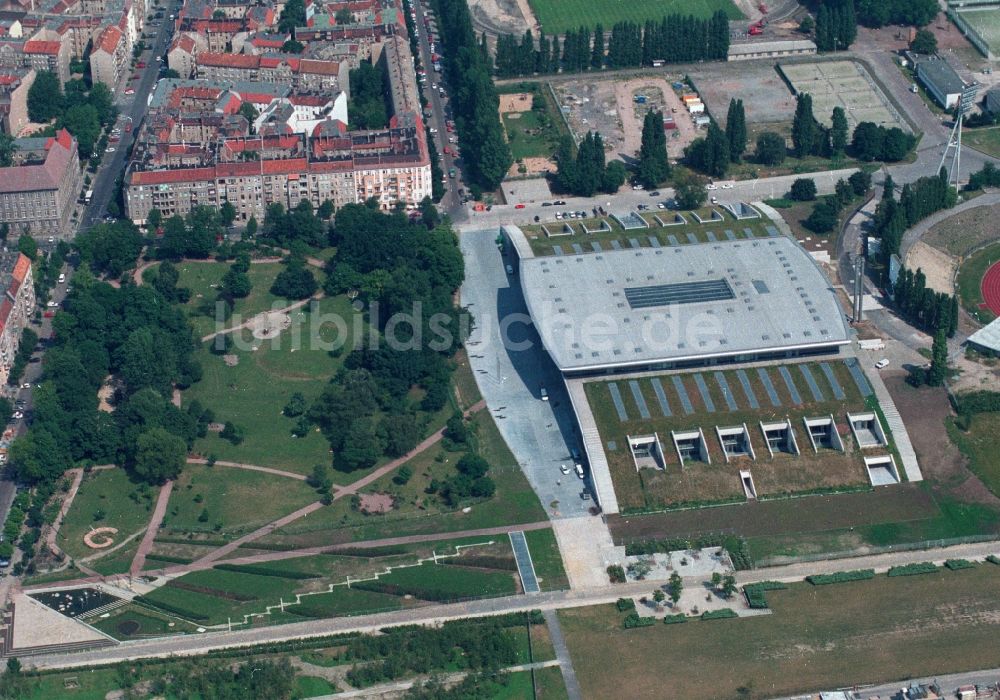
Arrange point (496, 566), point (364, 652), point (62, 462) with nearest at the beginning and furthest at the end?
point (364, 652), point (496, 566), point (62, 462)

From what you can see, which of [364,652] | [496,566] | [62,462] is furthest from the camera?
[62,462]

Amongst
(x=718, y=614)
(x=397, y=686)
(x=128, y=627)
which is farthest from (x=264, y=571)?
(x=718, y=614)

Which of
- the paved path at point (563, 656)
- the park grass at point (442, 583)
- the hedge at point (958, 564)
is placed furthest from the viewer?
the hedge at point (958, 564)

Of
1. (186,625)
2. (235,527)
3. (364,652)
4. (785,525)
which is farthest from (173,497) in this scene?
(785,525)

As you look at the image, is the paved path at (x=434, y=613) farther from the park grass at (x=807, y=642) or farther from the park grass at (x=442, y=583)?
the park grass at (x=807, y=642)

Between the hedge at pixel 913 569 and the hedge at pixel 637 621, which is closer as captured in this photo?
the hedge at pixel 637 621

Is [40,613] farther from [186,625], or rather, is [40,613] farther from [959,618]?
[959,618]

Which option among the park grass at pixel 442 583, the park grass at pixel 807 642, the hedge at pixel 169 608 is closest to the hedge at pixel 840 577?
the park grass at pixel 807 642
